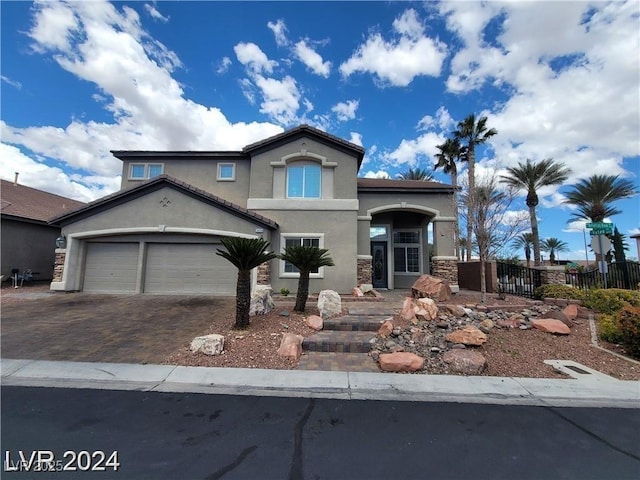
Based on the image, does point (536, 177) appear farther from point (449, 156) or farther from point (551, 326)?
point (551, 326)

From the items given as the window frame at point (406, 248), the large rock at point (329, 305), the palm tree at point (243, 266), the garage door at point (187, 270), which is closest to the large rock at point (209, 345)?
the palm tree at point (243, 266)

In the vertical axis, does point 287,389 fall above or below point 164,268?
below

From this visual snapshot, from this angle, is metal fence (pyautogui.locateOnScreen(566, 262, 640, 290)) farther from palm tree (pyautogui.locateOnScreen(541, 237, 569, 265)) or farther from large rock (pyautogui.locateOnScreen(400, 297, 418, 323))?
palm tree (pyautogui.locateOnScreen(541, 237, 569, 265))

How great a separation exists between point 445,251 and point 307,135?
905 centimetres

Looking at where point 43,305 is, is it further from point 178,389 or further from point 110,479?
point 110,479

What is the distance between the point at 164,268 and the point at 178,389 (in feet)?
30.4

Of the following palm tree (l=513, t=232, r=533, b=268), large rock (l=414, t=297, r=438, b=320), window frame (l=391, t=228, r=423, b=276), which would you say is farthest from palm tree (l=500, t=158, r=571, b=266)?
large rock (l=414, t=297, r=438, b=320)

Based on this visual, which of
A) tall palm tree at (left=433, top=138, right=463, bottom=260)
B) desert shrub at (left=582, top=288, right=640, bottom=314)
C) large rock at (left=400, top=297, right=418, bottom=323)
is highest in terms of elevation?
tall palm tree at (left=433, top=138, right=463, bottom=260)

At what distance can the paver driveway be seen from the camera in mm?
6438

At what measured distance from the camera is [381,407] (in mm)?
4379

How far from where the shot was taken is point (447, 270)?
14.6 m

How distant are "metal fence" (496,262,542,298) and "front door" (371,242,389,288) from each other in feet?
18.0

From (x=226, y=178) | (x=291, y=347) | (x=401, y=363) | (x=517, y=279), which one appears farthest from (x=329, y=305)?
(x=226, y=178)

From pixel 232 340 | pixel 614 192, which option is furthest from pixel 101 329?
pixel 614 192
